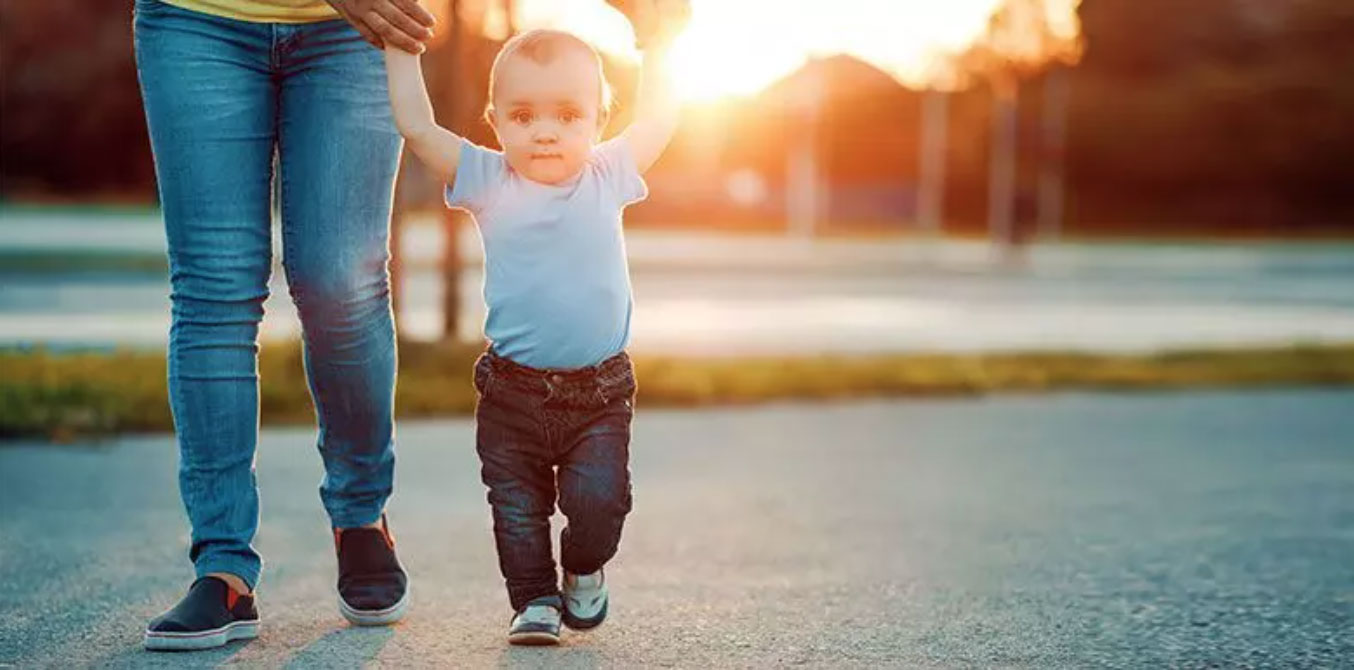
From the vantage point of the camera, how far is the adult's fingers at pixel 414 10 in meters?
3.21

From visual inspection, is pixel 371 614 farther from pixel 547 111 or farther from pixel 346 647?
pixel 547 111

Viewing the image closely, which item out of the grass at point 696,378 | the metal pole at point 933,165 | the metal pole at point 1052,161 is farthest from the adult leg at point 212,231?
the metal pole at point 933,165

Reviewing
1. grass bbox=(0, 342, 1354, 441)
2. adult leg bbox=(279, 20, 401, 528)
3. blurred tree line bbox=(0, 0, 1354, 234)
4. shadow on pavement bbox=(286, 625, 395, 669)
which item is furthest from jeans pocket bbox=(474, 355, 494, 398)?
blurred tree line bbox=(0, 0, 1354, 234)

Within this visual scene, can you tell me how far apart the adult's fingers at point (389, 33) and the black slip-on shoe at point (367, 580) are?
955mm

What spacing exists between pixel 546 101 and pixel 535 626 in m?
0.96

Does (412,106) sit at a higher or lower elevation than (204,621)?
higher

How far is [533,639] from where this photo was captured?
11.0 feet

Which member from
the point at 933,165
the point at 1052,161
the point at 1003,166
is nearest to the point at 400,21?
the point at 1003,166

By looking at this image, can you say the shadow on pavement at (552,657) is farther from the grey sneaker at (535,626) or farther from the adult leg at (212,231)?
the adult leg at (212,231)

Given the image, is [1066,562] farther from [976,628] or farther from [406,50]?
[406,50]

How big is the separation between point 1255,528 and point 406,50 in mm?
2978

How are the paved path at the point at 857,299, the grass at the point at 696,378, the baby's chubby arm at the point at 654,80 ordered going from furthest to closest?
the paved path at the point at 857,299 < the grass at the point at 696,378 < the baby's chubby arm at the point at 654,80

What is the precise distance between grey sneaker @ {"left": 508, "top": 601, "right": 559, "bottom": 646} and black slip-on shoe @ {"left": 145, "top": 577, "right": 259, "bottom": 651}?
0.49m

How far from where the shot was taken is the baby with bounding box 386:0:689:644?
325 cm
